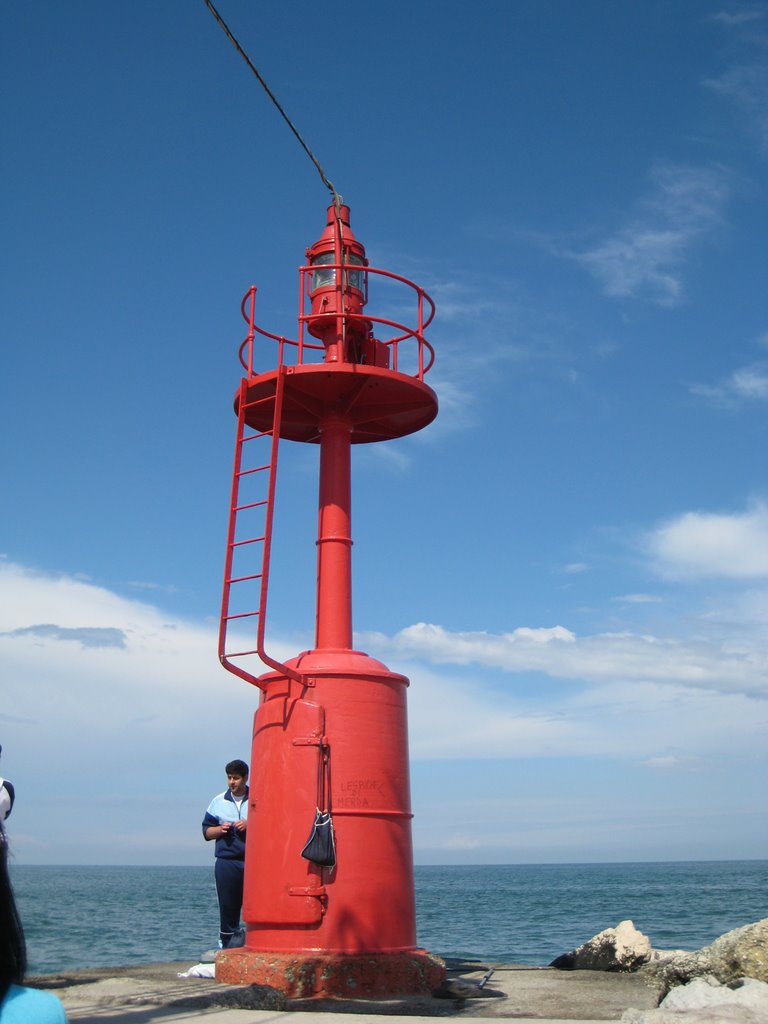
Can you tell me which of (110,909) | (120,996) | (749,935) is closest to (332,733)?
(120,996)

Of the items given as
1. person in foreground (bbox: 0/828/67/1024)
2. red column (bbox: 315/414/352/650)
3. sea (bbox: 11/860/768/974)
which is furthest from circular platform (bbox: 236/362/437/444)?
person in foreground (bbox: 0/828/67/1024)

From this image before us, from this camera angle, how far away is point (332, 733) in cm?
967

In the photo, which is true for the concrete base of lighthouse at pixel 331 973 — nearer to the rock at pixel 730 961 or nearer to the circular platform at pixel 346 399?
the rock at pixel 730 961

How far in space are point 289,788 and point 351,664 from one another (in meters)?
1.28

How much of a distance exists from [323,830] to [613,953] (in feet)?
13.9

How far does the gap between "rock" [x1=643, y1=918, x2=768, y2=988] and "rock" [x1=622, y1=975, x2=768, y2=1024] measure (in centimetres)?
91

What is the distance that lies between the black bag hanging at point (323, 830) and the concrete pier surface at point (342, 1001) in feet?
3.77

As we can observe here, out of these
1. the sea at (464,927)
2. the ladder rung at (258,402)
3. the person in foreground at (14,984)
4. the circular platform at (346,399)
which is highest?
the circular platform at (346,399)

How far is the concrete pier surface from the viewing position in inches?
287

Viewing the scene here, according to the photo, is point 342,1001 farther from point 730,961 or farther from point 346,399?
point 346,399

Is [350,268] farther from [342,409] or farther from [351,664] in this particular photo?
[351,664]

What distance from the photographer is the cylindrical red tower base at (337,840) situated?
29.7ft

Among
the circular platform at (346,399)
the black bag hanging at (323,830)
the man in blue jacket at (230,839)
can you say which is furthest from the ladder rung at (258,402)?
the man in blue jacket at (230,839)

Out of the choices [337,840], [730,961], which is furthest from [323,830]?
[730,961]
